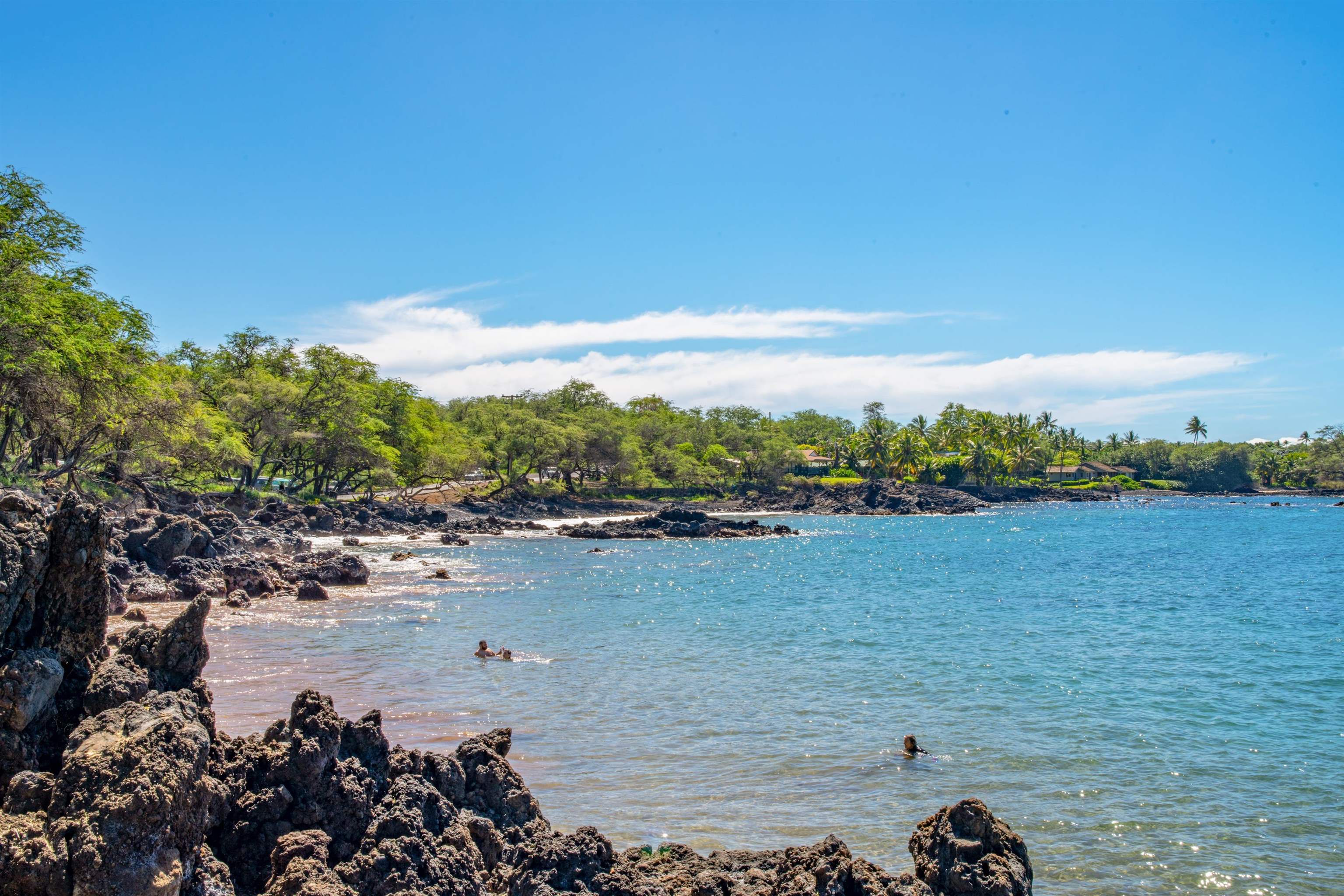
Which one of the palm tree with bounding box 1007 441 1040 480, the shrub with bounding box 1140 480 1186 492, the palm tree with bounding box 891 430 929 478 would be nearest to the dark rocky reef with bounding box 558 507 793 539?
the palm tree with bounding box 891 430 929 478

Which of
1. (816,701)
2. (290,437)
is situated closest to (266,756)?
(816,701)

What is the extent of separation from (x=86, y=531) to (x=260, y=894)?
3.15m

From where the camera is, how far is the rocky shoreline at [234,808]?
5.21m

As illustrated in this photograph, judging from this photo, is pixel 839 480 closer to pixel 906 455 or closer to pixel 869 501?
pixel 906 455

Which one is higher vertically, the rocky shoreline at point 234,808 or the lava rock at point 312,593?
the rocky shoreline at point 234,808

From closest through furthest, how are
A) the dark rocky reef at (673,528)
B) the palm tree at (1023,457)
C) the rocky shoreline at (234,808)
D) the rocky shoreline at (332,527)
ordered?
the rocky shoreline at (234,808), the rocky shoreline at (332,527), the dark rocky reef at (673,528), the palm tree at (1023,457)

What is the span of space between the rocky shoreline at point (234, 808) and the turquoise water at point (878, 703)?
6.88ft

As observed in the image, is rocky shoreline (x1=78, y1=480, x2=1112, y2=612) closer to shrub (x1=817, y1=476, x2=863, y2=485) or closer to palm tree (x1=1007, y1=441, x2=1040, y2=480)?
shrub (x1=817, y1=476, x2=863, y2=485)

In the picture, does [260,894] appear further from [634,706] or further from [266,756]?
[634,706]

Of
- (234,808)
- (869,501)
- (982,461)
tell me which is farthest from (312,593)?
(982,461)

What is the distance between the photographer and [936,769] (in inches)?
445

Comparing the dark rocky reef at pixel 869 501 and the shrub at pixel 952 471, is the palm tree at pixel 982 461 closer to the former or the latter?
the shrub at pixel 952 471

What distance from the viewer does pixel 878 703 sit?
15.2 meters

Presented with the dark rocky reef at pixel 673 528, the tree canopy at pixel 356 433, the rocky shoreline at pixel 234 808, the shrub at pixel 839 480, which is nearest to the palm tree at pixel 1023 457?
the tree canopy at pixel 356 433
